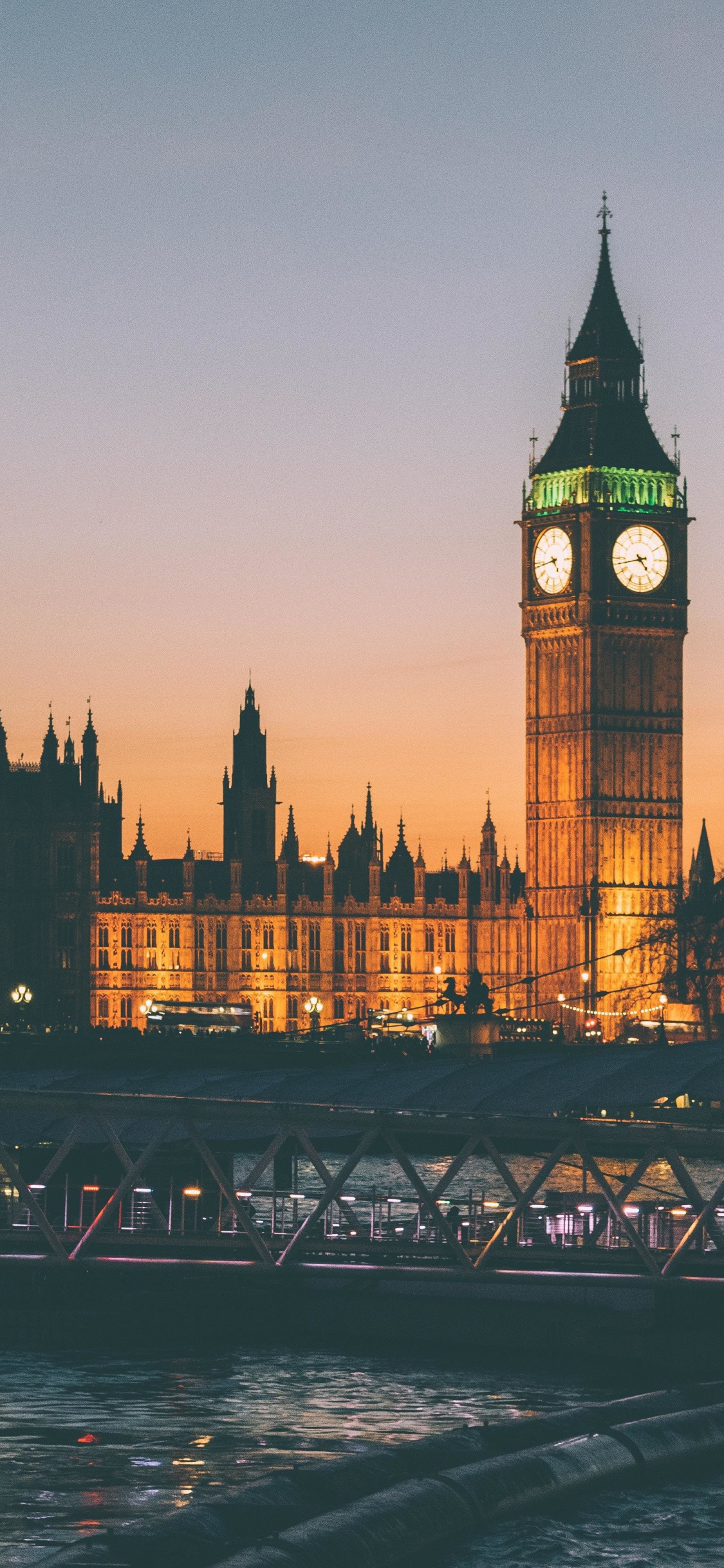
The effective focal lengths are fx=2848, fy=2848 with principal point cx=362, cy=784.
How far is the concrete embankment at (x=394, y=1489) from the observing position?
24.6 meters

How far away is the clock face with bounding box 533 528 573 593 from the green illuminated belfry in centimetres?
169

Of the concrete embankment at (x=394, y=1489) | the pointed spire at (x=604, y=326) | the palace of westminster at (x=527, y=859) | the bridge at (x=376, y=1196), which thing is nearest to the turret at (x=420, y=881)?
the palace of westminster at (x=527, y=859)

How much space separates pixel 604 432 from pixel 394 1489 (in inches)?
5187

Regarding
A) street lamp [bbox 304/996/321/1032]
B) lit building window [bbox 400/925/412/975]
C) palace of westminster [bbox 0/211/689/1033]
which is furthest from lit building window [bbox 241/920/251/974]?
lit building window [bbox 400/925/412/975]

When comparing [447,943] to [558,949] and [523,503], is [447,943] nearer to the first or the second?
[558,949]

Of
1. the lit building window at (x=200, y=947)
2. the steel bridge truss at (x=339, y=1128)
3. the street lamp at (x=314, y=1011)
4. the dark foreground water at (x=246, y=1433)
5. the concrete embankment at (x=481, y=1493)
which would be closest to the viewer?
the concrete embankment at (x=481, y=1493)

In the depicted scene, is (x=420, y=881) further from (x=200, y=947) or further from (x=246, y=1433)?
(x=246, y=1433)

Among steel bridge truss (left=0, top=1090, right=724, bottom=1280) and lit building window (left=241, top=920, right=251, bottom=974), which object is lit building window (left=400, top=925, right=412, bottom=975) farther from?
steel bridge truss (left=0, top=1090, right=724, bottom=1280)

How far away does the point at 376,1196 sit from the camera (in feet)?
156

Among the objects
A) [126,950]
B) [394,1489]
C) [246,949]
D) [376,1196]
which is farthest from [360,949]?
[394,1489]

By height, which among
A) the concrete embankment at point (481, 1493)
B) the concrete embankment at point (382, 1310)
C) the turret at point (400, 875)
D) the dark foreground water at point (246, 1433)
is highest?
the turret at point (400, 875)

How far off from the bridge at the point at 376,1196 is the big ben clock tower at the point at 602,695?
88662 millimetres

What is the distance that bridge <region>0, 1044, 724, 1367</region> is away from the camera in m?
39.8

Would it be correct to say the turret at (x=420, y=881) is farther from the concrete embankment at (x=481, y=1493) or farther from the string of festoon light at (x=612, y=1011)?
the concrete embankment at (x=481, y=1493)
